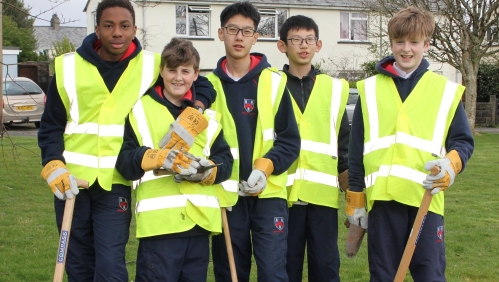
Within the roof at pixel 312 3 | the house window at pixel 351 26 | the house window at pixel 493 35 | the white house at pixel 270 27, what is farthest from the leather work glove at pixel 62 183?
the house window at pixel 351 26

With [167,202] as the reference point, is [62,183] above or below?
above

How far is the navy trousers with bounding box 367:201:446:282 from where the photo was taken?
14.3 ft

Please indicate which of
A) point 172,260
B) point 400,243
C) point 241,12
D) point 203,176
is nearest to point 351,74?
point 241,12

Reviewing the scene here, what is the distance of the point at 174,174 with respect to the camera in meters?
4.27

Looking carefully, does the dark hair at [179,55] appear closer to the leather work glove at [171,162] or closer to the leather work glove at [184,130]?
the leather work glove at [184,130]

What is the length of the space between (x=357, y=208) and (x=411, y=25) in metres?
1.30

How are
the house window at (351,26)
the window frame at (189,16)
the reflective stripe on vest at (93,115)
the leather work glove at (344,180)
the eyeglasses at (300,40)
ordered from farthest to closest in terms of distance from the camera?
the house window at (351,26), the window frame at (189,16), the leather work glove at (344,180), the eyeglasses at (300,40), the reflective stripe on vest at (93,115)

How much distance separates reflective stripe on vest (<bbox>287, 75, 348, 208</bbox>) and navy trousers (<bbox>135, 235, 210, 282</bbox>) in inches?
39.4

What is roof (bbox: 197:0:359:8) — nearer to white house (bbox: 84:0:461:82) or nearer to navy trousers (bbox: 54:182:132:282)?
white house (bbox: 84:0:461:82)

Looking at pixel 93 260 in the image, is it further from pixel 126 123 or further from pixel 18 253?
pixel 18 253

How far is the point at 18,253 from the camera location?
6840 millimetres

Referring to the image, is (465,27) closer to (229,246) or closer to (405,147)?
(405,147)

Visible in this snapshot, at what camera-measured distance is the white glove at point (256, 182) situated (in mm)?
4506

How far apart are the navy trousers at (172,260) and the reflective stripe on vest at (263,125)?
50 centimetres
